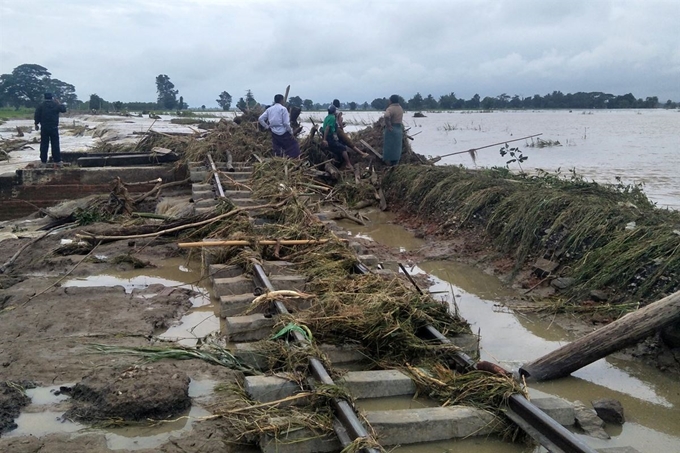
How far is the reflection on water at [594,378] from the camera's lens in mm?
3969

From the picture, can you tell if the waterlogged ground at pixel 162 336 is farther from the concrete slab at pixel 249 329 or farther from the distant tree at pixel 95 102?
the distant tree at pixel 95 102

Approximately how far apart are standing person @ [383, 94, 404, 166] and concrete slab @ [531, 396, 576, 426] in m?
10.0

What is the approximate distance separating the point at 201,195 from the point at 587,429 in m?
7.41

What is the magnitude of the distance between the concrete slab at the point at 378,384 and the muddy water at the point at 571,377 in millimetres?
119

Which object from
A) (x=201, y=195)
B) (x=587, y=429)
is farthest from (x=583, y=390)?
(x=201, y=195)

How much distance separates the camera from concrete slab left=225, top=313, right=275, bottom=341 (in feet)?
Answer: 15.3

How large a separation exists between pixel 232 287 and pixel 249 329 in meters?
1.10

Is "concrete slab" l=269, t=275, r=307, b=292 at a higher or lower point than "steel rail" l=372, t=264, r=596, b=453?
higher

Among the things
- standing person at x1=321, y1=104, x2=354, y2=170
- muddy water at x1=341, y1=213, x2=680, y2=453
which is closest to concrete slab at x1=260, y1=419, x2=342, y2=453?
muddy water at x1=341, y1=213, x2=680, y2=453

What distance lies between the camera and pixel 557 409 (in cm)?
372

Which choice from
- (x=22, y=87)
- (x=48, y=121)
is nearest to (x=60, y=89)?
(x=22, y=87)

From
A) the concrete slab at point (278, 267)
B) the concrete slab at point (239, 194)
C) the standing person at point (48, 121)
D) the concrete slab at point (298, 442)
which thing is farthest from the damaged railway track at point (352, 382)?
the standing person at point (48, 121)

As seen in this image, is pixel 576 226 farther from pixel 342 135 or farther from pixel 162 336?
pixel 342 135

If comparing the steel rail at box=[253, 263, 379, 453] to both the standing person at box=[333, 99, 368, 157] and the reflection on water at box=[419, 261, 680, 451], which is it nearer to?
the reflection on water at box=[419, 261, 680, 451]
